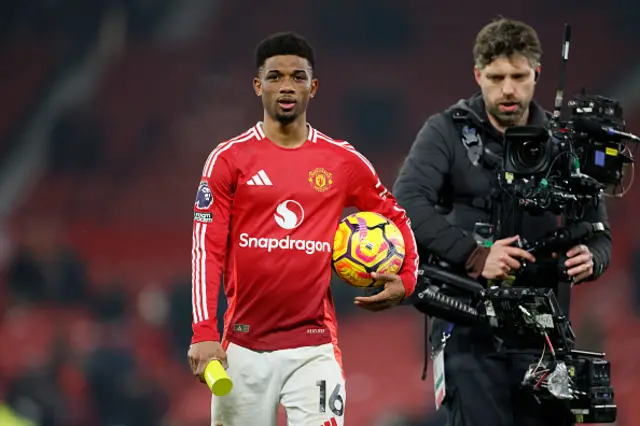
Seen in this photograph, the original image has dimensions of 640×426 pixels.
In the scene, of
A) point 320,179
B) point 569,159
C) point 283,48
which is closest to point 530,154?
point 569,159

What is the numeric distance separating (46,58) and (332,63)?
2.24 m

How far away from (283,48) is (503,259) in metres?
1.29

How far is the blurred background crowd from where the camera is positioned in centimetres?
841

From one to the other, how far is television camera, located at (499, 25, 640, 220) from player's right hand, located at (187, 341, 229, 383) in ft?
4.93

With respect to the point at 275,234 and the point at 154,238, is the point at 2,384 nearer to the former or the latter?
the point at 154,238

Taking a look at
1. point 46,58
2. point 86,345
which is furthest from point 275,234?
point 46,58

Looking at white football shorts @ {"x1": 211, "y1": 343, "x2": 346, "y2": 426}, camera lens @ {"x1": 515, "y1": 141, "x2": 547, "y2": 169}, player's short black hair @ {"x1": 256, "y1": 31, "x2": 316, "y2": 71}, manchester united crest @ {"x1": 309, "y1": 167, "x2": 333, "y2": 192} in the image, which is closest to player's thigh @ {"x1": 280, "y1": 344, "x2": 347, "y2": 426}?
white football shorts @ {"x1": 211, "y1": 343, "x2": 346, "y2": 426}

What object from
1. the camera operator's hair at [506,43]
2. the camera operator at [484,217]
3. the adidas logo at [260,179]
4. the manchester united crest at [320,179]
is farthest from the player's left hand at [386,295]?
the camera operator's hair at [506,43]

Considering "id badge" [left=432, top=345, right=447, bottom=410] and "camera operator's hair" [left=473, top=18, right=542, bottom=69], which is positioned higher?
"camera operator's hair" [left=473, top=18, right=542, bottom=69]

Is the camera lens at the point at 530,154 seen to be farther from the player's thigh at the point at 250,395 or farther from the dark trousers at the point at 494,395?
the player's thigh at the point at 250,395

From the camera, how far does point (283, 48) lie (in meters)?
4.11

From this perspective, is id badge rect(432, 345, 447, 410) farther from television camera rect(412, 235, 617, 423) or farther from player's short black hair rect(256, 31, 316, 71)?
player's short black hair rect(256, 31, 316, 71)

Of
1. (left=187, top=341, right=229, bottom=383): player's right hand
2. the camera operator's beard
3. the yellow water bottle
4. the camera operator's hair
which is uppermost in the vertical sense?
the camera operator's hair

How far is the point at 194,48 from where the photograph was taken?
28.2 feet
